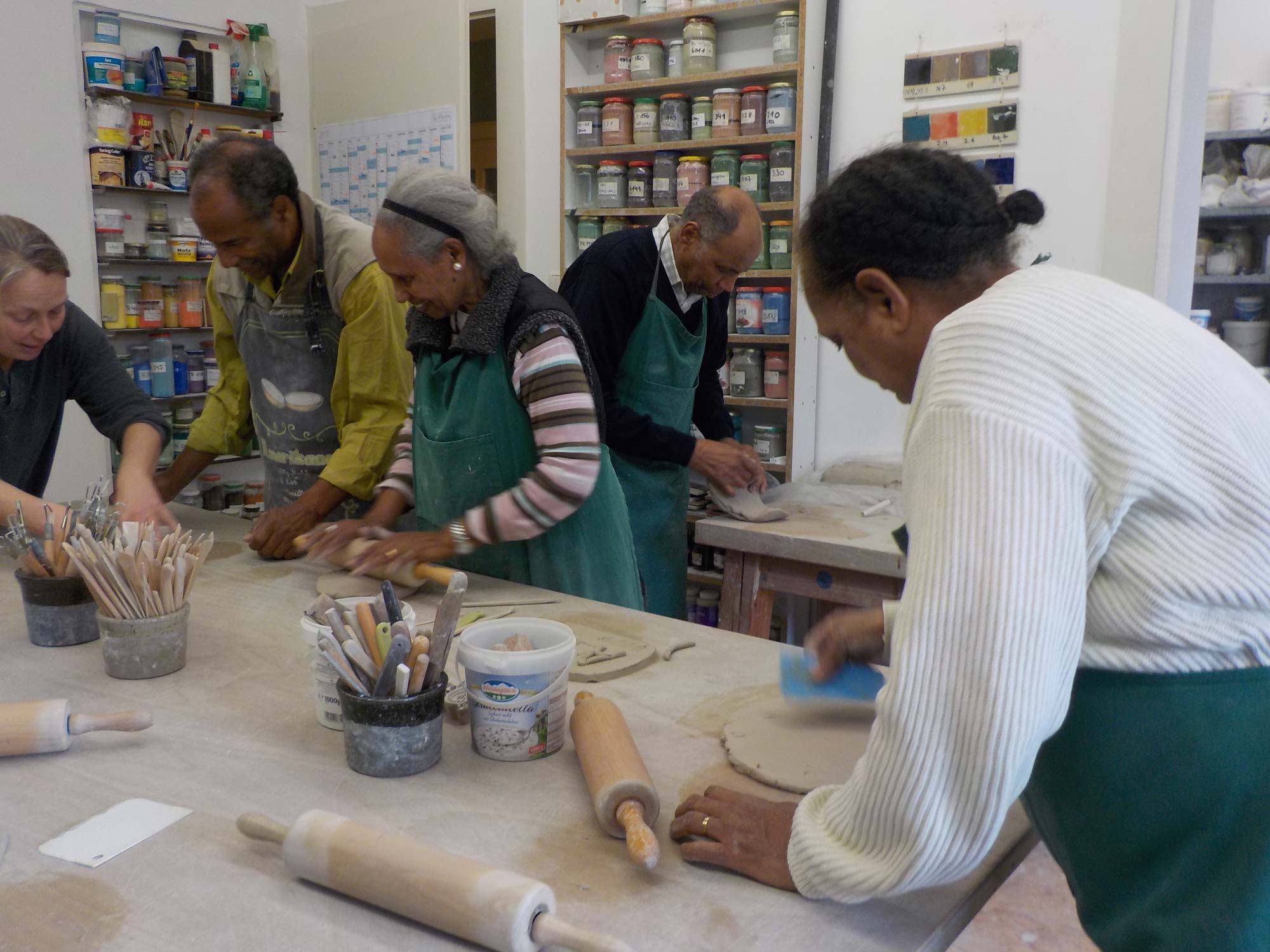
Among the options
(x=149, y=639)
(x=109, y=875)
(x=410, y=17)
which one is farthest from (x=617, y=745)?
(x=410, y=17)

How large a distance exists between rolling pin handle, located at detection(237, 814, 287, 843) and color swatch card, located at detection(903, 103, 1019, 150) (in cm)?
297

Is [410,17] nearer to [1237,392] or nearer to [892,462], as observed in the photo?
[892,462]

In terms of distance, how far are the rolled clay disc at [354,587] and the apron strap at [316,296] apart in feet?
2.26

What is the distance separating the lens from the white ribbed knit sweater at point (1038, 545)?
754 millimetres

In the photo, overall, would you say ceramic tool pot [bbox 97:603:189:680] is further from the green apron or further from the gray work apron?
the green apron

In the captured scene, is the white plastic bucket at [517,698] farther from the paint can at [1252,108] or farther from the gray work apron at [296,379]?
the paint can at [1252,108]

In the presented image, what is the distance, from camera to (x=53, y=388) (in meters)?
2.30

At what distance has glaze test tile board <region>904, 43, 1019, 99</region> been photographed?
3219 millimetres

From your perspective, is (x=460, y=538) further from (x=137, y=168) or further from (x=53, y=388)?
(x=137, y=168)

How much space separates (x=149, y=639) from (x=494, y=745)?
1.93 feet

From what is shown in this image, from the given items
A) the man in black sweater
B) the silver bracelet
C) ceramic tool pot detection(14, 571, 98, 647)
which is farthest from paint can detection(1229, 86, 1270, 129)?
ceramic tool pot detection(14, 571, 98, 647)

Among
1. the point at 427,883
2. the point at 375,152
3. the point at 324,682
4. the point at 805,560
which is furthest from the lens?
the point at 375,152

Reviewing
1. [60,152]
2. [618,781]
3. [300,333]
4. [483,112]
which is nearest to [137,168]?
[60,152]

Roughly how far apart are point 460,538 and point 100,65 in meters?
3.34
